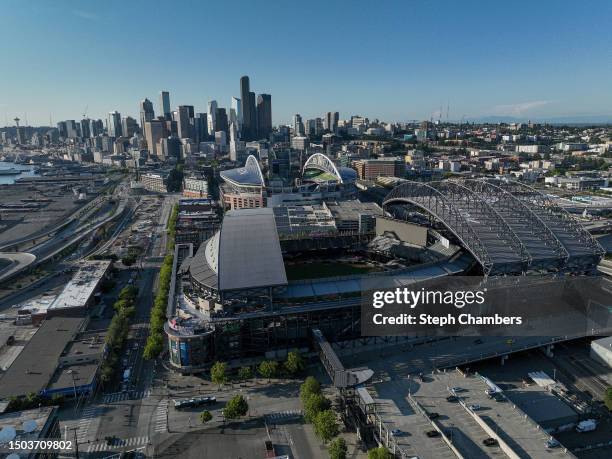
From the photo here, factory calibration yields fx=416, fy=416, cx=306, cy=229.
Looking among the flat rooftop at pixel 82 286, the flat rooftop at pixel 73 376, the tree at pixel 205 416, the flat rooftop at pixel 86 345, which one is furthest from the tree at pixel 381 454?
the flat rooftop at pixel 82 286

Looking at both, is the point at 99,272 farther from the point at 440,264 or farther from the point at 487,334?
the point at 487,334

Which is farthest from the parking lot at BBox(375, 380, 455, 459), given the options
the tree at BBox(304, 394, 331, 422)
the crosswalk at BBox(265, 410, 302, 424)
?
the crosswalk at BBox(265, 410, 302, 424)

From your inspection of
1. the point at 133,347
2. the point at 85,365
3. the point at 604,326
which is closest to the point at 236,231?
the point at 133,347

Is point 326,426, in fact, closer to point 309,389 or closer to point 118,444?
point 309,389

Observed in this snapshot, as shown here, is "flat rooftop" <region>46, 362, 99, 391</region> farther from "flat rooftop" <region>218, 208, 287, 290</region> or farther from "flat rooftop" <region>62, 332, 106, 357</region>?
"flat rooftop" <region>218, 208, 287, 290</region>

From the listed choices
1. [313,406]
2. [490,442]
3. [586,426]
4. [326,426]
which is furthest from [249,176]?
[490,442]
